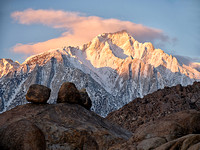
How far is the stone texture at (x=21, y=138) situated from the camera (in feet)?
47.0

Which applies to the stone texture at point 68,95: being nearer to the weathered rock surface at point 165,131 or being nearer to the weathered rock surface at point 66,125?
the weathered rock surface at point 66,125

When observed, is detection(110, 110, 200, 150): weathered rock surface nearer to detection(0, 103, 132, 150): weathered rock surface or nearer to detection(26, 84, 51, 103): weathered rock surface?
detection(0, 103, 132, 150): weathered rock surface

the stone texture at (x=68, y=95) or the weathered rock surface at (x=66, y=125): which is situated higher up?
the stone texture at (x=68, y=95)

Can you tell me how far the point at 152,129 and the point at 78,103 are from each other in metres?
26.3

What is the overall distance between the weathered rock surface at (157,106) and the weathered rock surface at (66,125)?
141 feet

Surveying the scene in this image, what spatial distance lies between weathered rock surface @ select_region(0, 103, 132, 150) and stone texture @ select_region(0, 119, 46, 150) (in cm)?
1410

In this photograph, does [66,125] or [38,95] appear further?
[38,95]

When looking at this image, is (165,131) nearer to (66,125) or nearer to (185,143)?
(185,143)

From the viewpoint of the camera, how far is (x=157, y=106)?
3406 inches

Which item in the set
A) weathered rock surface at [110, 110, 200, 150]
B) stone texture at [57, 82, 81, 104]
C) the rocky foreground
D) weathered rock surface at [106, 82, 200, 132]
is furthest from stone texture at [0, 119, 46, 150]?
weathered rock surface at [106, 82, 200, 132]

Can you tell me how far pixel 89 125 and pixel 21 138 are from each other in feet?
67.7

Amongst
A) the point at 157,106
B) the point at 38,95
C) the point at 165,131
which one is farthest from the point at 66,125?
the point at 157,106

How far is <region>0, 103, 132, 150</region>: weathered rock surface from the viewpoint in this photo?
30.4 meters

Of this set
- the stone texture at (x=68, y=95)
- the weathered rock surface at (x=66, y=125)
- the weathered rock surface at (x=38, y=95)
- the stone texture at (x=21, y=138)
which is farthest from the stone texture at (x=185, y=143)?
the stone texture at (x=68, y=95)
